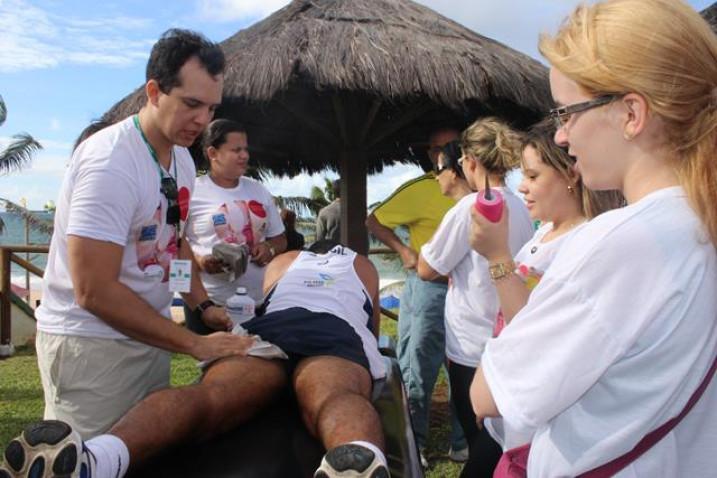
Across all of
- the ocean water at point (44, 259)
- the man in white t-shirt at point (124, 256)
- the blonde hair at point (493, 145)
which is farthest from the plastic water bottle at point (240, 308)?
the ocean water at point (44, 259)

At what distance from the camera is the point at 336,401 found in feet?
6.29

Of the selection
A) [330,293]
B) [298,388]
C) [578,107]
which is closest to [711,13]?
[330,293]

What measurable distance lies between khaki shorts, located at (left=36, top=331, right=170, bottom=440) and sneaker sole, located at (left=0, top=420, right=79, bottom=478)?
584 mm

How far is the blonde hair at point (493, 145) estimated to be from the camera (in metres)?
2.61

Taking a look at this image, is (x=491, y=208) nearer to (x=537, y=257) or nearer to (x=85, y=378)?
(x=537, y=257)

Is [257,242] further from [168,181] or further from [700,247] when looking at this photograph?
[700,247]

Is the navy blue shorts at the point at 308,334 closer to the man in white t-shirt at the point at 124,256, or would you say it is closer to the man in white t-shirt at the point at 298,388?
the man in white t-shirt at the point at 298,388

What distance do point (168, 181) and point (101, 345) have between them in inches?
22.8

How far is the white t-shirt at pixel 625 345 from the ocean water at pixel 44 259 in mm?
4311

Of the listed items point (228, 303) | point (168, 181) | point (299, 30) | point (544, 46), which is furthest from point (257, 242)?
point (544, 46)

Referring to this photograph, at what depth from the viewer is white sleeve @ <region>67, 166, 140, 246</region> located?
6.10 feet

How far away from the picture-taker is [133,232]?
204 cm

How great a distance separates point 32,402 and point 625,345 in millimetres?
5253

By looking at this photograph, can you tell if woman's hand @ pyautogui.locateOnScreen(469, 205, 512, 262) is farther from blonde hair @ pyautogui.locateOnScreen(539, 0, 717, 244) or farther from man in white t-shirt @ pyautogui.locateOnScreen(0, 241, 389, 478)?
blonde hair @ pyautogui.locateOnScreen(539, 0, 717, 244)
